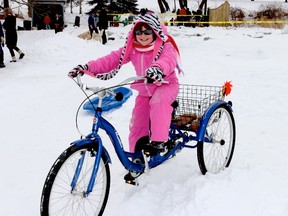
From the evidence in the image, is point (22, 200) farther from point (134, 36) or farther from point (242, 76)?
point (242, 76)

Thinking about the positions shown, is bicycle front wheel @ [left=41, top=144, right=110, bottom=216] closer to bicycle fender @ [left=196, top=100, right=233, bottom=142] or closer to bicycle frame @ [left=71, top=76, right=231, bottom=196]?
bicycle frame @ [left=71, top=76, right=231, bottom=196]

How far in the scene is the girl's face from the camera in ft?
11.6

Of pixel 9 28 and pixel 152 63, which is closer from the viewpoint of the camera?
pixel 152 63

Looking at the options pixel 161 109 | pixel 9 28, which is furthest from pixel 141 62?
pixel 9 28

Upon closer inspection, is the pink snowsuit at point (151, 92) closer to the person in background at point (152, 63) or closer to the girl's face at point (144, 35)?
the person in background at point (152, 63)

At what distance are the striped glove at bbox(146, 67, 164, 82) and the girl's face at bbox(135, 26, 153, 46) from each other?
0.61 metres

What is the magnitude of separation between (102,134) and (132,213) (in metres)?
2.31

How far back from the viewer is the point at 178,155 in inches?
186

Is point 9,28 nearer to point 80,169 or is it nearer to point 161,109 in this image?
point 161,109

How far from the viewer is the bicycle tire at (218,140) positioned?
4.10 meters

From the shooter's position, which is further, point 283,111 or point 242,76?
point 242,76

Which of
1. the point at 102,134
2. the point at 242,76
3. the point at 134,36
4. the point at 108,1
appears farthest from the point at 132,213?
the point at 108,1

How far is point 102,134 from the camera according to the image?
567cm

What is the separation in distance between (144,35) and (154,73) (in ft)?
2.29
